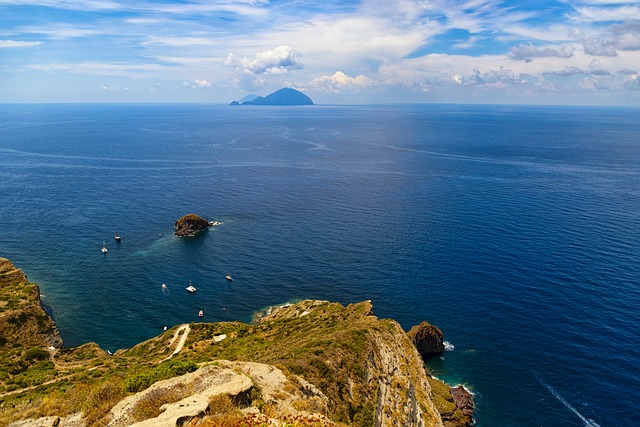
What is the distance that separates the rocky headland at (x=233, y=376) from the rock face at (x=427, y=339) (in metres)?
6.66

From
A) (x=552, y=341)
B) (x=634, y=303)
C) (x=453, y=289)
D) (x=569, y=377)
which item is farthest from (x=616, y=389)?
(x=453, y=289)

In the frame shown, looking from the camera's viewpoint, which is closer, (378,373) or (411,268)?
(378,373)

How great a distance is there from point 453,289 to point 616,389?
3695 cm

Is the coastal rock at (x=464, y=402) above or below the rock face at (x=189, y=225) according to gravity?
below

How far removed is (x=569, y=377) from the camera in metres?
A: 70.7

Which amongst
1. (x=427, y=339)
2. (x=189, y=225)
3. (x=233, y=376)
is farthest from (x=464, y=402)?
(x=189, y=225)

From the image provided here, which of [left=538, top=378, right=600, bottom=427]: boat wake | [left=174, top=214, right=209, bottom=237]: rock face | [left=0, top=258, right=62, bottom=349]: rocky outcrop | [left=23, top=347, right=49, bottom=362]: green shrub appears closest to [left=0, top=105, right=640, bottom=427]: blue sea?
[left=538, top=378, right=600, bottom=427]: boat wake

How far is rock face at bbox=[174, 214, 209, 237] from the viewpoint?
131 meters

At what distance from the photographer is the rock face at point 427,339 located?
252 feet

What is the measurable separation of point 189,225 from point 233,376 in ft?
354

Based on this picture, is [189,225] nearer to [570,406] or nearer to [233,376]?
[233,376]

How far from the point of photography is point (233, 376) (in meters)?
32.0

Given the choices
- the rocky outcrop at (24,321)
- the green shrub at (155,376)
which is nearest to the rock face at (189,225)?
the rocky outcrop at (24,321)

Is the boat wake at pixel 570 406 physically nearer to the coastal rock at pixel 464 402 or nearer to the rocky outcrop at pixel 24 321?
the coastal rock at pixel 464 402
